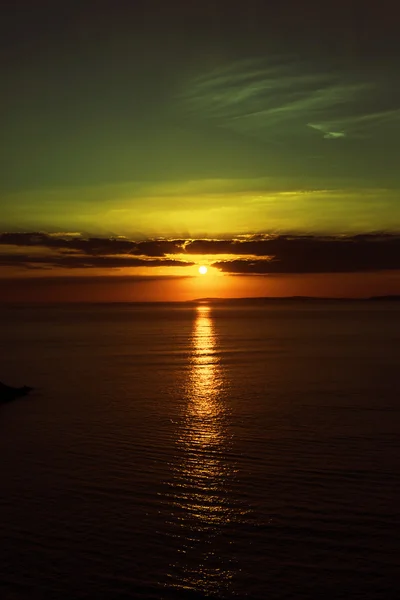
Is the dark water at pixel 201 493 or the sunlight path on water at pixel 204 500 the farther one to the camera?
the sunlight path on water at pixel 204 500

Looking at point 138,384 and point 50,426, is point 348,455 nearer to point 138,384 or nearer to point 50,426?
point 50,426

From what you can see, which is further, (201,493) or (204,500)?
(201,493)

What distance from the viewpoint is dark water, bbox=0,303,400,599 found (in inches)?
706

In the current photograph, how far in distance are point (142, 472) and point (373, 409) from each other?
22.0 meters

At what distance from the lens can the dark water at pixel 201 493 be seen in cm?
1794

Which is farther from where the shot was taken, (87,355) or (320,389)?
(87,355)

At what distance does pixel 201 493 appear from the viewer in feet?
83.3

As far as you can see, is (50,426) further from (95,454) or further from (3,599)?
(3,599)

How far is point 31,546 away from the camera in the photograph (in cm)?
2006

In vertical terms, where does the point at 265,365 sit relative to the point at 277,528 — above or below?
below

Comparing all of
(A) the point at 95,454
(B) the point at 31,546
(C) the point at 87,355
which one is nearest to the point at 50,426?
(A) the point at 95,454

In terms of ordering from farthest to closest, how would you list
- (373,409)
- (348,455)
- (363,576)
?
(373,409)
(348,455)
(363,576)

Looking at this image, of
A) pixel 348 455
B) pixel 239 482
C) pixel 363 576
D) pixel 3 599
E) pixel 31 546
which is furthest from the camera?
pixel 348 455

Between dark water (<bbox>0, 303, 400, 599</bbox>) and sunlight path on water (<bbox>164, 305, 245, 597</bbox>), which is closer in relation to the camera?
dark water (<bbox>0, 303, 400, 599</bbox>)
